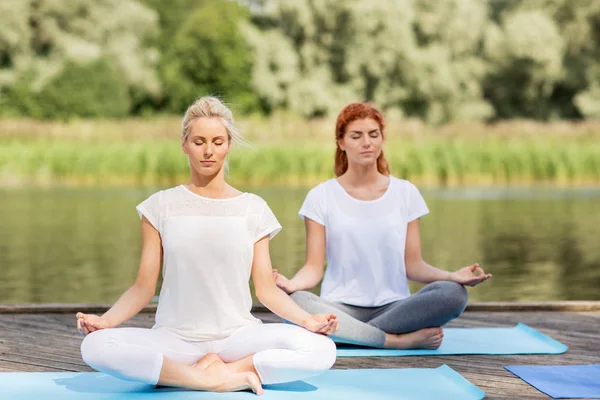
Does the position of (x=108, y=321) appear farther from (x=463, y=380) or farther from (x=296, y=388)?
(x=463, y=380)

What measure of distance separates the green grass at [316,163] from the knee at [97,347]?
12133 millimetres

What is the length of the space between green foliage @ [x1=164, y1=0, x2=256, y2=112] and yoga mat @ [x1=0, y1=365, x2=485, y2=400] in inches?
1023

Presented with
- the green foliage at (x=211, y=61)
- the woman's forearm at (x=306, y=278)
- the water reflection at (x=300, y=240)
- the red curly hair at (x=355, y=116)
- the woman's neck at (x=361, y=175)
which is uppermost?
the green foliage at (x=211, y=61)

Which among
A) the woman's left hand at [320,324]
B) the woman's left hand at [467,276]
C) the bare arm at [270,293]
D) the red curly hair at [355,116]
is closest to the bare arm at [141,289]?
the bare arm at [270,293]

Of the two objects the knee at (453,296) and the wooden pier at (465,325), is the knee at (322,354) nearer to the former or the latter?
the wooden pier at (465,325)

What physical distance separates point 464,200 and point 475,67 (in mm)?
16883

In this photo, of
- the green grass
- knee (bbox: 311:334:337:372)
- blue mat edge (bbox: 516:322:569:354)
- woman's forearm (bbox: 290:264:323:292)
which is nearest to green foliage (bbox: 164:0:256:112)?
the green grass

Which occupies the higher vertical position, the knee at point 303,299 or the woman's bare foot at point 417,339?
the knee at point 303,299

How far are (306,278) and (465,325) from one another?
37.5 inches

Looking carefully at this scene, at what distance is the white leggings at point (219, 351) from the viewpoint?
2.83m

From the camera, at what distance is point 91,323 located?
111 inches

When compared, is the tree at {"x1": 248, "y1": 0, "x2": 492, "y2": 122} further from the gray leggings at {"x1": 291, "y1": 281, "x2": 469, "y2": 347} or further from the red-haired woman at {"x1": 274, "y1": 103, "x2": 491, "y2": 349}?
the gray leggings at {"x1": 291, "y1": 281, "x2": 469, "y2": 347}

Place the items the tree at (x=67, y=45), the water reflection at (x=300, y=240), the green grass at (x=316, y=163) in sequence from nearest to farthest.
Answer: the water reflection at (x=300, y=240) < the green grass at (x=316, y=163) < the tree at (x=67, y=45)

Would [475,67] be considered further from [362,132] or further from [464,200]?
[362,132]
